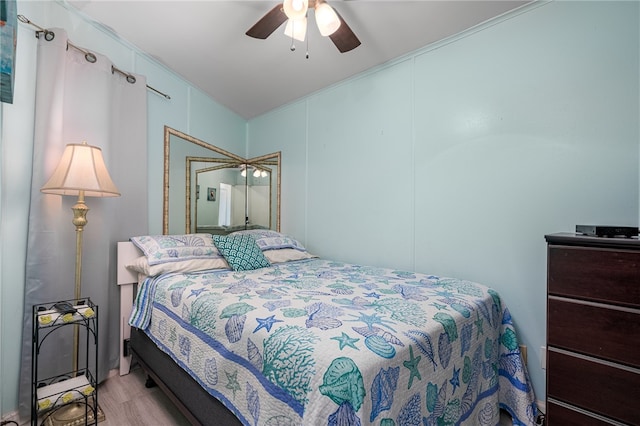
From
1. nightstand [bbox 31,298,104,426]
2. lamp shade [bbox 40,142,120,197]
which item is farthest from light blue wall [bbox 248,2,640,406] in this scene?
nightstand [bbox 31,298,104,426]

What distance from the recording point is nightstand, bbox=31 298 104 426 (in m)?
1.46

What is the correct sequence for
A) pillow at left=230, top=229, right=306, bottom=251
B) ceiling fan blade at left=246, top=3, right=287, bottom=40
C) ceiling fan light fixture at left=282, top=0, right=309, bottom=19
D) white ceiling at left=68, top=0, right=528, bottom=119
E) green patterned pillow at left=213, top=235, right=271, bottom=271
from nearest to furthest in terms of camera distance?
ceiling fan light fixture at left=282, top=0, right=309, bottom=19, ceiling fan blade at left=246, top=3, right=287, bottom=40, white ceiling at left=68, top=0, right=528, bottom=119, green patterned pillow at left=213, top=235, right=271, bottom=271, pillow at left=230, top=229, right=306, bottom=251

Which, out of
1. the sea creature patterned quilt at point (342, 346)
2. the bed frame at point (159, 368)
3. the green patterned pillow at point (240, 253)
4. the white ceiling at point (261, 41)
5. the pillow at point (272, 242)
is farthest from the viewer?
the pillow at point (272, 242)

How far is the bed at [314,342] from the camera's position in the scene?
2.88ft

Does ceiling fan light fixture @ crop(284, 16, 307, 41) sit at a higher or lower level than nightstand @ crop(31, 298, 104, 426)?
higher

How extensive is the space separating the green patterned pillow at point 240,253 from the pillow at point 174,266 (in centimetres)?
9

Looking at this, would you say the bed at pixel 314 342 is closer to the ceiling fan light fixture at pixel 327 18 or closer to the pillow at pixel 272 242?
the pillow at pixel 272 242

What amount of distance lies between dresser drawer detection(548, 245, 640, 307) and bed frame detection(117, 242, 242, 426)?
1.53 metres

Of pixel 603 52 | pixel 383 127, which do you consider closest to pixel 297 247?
pixel 383 127

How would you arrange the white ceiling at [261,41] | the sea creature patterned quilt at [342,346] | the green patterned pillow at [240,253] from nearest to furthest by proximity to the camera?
the sea creature patterned quilt at [342,346]
the white ceiling at [261,41]
the green patterned pillow at [240,253]

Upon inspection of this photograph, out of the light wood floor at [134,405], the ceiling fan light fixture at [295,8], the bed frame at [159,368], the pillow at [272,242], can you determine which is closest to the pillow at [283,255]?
the pillow at [272,242]

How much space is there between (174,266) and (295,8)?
1755 mm

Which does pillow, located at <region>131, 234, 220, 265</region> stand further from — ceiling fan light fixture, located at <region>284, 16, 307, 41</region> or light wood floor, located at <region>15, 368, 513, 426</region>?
ceiling fan light fixture, located at <region>284, 16, 307, 41</region>

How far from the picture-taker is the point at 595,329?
1.23 metres
